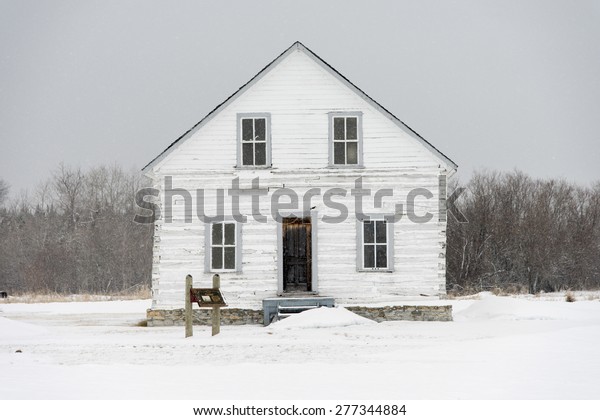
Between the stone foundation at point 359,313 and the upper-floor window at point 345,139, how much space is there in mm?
4110

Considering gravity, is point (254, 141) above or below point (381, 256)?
above

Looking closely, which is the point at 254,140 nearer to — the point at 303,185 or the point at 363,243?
the point at 303,185

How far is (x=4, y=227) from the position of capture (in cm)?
6138

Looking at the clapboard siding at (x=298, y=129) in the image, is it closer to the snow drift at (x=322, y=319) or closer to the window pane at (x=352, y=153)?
the window pane at (x=352, y=153)

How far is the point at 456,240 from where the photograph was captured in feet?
145

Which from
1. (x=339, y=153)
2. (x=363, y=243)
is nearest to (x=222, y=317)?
(x=363, y=243)

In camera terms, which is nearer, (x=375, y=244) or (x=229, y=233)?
(x=375, y=244)

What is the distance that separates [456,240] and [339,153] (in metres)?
25.5

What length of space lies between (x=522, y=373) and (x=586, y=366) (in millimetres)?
1304

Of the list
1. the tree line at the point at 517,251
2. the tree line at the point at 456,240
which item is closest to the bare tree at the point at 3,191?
the tree line at the point at 456,240

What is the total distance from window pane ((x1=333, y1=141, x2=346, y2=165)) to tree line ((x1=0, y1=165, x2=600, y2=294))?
2198 cm

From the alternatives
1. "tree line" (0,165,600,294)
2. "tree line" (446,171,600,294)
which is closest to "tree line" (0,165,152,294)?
"tree line" (0,165,600,294)

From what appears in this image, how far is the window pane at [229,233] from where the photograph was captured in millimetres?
20250

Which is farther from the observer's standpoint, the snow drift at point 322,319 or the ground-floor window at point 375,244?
the ground-floor window at point 375,244
